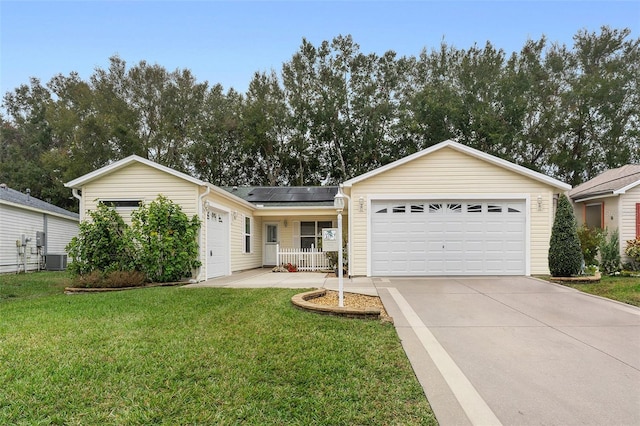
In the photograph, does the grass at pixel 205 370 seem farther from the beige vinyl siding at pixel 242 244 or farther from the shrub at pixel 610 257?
the shrub at pixel 610 257

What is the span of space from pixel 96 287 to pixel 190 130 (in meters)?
→ 21.0

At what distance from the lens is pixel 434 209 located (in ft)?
37.6

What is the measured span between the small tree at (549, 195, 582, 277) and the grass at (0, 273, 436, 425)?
7486 millimetres

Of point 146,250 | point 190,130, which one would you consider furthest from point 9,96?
point 146,250

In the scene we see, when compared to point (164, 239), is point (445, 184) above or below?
above

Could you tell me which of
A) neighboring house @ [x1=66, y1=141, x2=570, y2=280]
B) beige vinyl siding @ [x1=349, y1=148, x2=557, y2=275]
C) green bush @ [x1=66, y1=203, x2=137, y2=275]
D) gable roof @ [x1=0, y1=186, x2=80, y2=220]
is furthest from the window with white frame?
gable roof @ [x1=0, y1=186, x2=80, y2=220]

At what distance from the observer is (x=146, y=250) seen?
10.1 meters

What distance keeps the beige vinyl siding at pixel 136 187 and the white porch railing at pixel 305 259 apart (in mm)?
5096

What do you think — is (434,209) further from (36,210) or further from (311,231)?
(36,210)

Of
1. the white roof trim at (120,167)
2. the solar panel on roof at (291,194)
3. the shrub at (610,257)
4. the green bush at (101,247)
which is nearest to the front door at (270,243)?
the solar panel on roof at (291,194)

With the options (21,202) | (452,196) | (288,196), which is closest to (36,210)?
(21,202)

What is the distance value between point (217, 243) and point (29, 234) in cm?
986

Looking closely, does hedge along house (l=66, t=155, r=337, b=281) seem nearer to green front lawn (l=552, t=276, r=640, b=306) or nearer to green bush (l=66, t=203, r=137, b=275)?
green bush (l=66, t=203, r=137, b=275)

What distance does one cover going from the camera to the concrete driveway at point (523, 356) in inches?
118
